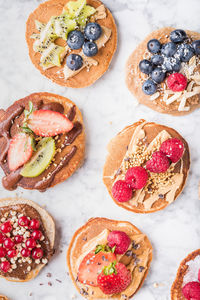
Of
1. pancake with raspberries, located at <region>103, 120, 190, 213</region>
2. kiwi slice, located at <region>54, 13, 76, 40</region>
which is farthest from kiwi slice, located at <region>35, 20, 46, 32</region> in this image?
pancake with raspberries, located at <region>103, 120, 190, 213</region>

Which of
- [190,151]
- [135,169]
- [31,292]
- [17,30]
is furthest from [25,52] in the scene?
[31,292]

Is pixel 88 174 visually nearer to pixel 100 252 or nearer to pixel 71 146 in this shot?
pixel 71 146

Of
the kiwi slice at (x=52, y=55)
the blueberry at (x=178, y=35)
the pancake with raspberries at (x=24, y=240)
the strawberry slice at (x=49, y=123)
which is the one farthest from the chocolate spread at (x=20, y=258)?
the blueberry at (x=178, y=35)

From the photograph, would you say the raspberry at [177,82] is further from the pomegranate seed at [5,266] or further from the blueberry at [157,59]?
the pomegranate seed at [5,266]

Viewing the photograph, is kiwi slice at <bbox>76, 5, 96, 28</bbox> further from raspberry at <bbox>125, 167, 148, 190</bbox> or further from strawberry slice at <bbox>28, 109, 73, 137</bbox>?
raspberry at <bbox>125, 167, 148, 190</bbox>

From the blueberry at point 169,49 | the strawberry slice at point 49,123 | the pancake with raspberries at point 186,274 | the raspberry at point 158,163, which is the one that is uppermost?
the blueberry at point 169,49

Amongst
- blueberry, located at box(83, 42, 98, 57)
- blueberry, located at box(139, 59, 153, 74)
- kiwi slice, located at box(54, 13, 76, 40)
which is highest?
kiwi slice, located at box(54, 13, 76, 40)

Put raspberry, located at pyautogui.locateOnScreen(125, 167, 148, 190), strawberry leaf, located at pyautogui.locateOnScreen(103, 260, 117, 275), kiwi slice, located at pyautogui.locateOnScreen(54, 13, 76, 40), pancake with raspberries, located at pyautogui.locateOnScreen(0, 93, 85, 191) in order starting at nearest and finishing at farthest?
strawberry leaf, located at pyautogui.locateOnScreen(103, 260, 117, 275)
raspberry, located at pyautogui.locateOnScreen(125, 167, 148, 190)
kiwi slice, located at pyautogui.locateOnScreen(54, 13, 76, 40)
pancake with raspberries, located at pyautogui.locateOnScreen(0, 93, 85, 191)
